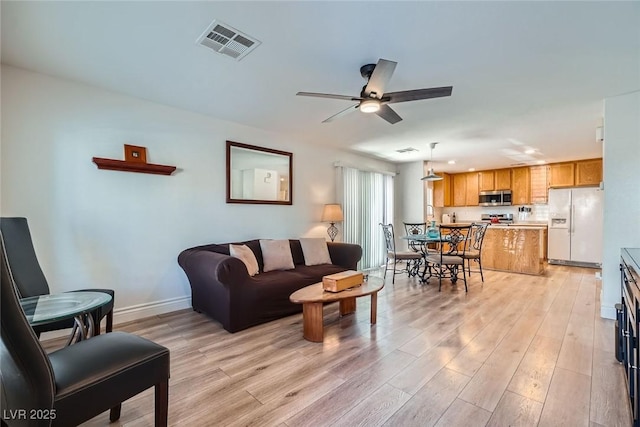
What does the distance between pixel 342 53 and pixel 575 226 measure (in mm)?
6730

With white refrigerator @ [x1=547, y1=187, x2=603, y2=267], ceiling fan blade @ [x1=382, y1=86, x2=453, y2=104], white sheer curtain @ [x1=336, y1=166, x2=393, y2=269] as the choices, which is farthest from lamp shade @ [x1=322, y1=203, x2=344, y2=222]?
white refrigerator @ [x1=547, y1=187, x2=603, y2=267]

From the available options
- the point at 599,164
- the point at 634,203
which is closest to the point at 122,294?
the point at 634,203

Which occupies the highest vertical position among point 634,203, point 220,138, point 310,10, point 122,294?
point 310,10

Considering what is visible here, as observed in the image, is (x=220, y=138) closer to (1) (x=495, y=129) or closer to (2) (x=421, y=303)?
(2) (x=421, y=303)

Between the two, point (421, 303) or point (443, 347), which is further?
point (421, 303)

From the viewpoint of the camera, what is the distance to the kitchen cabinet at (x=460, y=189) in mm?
7820

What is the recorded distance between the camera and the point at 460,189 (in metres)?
7.90

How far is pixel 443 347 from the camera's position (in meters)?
2.44

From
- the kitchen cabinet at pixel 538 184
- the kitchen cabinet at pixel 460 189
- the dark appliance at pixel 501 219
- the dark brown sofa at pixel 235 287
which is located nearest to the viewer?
the dark brown sofa at pixel 235 287

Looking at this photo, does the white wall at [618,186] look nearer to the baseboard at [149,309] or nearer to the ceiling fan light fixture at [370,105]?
the ceiling fan light fixture at [370,105]

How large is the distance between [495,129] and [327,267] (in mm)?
3134

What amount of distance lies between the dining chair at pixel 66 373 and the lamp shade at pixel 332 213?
360 cm

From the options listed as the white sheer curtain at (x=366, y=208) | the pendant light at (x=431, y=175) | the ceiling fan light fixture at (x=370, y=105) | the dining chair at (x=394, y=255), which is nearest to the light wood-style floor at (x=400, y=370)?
the dining chair at (x=394, y=255)

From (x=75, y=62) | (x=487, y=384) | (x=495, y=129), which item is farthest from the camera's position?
(x=495, y=129)
